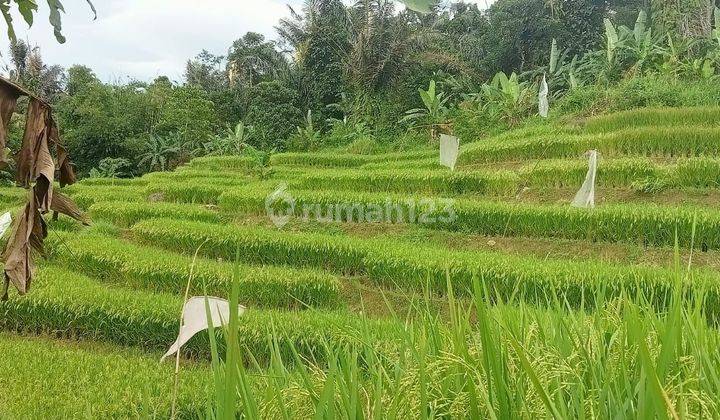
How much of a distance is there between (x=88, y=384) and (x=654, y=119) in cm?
884

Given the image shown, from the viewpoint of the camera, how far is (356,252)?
18.6 ft

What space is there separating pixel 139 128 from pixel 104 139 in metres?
1.57

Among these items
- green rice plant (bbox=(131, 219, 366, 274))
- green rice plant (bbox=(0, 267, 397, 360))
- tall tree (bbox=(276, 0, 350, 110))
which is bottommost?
green rice plant (bbox=(0, 267, 397, 360))

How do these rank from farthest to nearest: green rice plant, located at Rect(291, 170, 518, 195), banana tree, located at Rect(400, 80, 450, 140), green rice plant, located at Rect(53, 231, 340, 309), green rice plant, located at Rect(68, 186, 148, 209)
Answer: banana tree, located at Rect(400, 80, 450, 140), green rice plant, located at Rect(68, 186, 148, 209), green rice plant, located at Rect(291, 170, 518, 195), green rice plant, located at Rect(53, 231, 340, 309)

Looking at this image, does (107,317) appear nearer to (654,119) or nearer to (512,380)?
(512,380)

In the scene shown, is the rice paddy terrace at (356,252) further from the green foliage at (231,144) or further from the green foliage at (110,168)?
the green foliage at (110,168)

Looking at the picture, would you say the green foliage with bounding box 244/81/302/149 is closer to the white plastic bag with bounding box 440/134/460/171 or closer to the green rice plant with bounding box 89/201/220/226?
the green rice plant with bounding box 89/201/220/226

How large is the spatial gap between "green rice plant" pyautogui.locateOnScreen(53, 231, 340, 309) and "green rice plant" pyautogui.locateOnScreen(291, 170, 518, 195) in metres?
3.22

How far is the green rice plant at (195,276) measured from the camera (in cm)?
493

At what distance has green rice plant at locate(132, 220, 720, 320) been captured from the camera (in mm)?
4172

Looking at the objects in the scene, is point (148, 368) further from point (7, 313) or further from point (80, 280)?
point (80, 280)

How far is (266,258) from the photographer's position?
6.14 meters

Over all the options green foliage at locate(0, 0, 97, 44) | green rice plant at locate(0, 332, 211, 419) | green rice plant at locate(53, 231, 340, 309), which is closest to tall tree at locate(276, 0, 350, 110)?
green rice plant at locate(53, 231, 340, 309)

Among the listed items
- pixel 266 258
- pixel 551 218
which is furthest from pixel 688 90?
pixel 266 258
